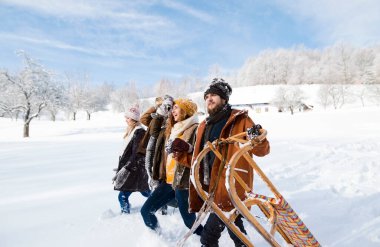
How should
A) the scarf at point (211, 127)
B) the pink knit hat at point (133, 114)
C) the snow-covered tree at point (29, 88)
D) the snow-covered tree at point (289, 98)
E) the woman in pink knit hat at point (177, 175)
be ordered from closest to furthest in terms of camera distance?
the scarf at point (211, 127) < the woman in pink knit hat at point (177, 175) < the pink knit hat at point (133, 114) < the snow-covered tree at point (29, 88) < the snow-covered tree at point (289, 98)

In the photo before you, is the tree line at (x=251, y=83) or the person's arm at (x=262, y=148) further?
the tree line at (x=251, y=83)

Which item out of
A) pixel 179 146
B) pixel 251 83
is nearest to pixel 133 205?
pixel 179 146

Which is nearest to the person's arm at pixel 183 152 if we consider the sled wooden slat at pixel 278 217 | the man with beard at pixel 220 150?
the man with beard at pixel 220 150

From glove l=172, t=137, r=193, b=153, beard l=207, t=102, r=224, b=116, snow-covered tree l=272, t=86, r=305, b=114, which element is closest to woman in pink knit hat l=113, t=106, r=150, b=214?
glove l=172, t=137, r=193, b=153

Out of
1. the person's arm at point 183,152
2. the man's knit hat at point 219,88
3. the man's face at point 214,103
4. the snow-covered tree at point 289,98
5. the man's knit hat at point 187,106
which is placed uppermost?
the man's knit hat at point 219,88

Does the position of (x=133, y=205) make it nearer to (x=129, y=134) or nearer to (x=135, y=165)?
(x=135, y=165)

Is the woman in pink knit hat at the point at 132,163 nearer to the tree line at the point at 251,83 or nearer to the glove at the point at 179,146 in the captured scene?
the glove at the point at 179,146

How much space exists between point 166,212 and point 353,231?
2.73m

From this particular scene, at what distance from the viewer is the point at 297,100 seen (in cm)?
7206

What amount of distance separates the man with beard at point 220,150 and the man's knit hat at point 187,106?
0.59m

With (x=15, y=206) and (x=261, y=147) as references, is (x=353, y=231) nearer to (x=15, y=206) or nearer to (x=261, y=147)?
(x=261, y=147)

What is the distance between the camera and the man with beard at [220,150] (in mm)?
2975

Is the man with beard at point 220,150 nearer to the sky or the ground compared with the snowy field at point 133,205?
nearer to the sky

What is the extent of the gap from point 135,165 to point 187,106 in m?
1.58
